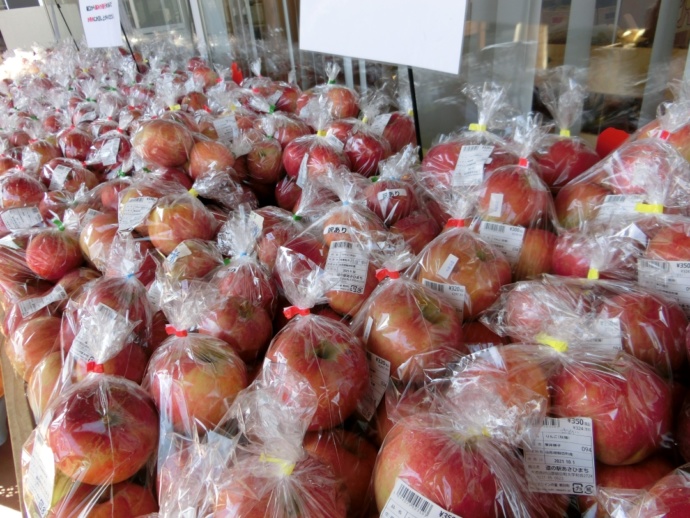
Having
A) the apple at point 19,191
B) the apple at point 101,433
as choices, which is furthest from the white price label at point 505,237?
the apple at point 19,191

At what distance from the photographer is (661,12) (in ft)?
5.44

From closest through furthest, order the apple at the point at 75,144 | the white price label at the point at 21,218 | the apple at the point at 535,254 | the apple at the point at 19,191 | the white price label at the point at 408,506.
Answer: the white price label at the point at 408,506
the apple at the point at 535,254
the white price label at the point at 21,218
the apple at the point at 19,191
the apple at the point at 75,144

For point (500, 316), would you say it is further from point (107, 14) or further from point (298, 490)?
point (107, 14)

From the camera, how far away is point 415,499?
0.50 m

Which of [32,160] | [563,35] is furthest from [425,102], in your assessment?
[32,160]

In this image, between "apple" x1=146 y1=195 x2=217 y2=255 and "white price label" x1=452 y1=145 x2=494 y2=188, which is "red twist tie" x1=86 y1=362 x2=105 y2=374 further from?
"white price label" x1=452 y1=145 x2=494 y2=188

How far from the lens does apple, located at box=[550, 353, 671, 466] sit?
1.87ft

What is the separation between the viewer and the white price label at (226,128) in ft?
5.46

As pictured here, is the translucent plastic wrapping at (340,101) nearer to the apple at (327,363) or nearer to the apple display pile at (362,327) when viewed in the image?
the apple display pile at (362,327)

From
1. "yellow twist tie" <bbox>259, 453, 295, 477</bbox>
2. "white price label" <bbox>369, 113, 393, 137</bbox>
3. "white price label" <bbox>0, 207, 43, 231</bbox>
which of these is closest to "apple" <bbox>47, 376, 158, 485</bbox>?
"yellow twist tie" <bbox>259, 453, 295, 477</bbox>

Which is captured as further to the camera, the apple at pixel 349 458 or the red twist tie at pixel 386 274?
the red twist tie at pixel 386 274

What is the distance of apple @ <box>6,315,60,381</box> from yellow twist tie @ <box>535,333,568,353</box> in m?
0.93

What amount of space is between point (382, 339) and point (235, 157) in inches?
36.5

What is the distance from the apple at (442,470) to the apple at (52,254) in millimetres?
1077
